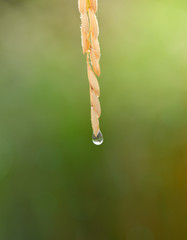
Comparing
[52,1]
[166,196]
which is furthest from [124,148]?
[52,1]

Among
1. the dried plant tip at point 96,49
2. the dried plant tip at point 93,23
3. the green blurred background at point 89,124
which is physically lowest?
the green blurred background at point 89,124

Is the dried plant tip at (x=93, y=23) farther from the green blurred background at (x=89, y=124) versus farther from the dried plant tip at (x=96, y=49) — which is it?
the green blurred background at (x=89, y=124)

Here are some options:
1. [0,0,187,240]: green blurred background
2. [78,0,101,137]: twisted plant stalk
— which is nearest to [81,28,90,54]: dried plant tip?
[78,0,101,137]: twisted plant stalk

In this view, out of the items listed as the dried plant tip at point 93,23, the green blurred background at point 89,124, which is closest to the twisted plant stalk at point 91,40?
the dried plant tip at point 93,23

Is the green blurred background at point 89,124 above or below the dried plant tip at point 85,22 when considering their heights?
below

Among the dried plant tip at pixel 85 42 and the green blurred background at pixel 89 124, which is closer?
the dried plant tip at pixel 85 42

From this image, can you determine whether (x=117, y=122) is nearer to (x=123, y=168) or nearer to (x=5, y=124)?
(x=123, y=168)

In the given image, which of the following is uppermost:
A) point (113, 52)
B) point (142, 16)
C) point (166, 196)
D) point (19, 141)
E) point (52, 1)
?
point (52, 1)

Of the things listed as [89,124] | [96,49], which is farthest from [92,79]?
[89,124]
